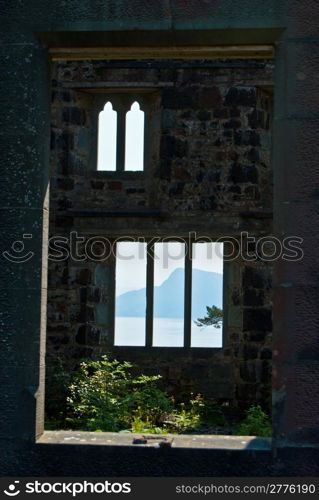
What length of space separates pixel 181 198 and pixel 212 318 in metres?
1.62

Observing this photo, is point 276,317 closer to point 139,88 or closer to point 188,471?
point 188,471

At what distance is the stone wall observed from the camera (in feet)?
35.9

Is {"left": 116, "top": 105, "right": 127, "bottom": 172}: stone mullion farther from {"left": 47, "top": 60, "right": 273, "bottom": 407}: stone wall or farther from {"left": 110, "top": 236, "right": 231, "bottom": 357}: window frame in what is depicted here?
{"left": 110, "top": 236, "right": 231, "bottom": 357}: window frame

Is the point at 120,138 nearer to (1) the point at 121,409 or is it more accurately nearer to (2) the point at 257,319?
(2) the point at 257,319

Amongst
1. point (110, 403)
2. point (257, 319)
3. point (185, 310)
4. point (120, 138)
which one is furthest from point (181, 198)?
point (110, 403)

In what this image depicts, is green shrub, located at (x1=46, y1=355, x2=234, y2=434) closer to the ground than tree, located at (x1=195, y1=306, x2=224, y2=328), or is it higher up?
closer to the ground

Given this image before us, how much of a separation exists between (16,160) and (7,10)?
0.78 metres

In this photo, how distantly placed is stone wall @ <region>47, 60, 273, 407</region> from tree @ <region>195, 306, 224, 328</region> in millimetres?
133

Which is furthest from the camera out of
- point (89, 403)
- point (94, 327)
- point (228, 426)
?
point (94, 327)

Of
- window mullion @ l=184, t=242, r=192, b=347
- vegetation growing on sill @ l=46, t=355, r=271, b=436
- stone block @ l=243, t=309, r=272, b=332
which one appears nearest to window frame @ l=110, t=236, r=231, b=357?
window mullion @ l=184, t=242, r=192, b=347

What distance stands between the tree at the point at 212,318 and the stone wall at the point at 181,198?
0.44ft

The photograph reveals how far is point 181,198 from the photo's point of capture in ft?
36.3

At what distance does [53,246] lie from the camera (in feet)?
37.0
